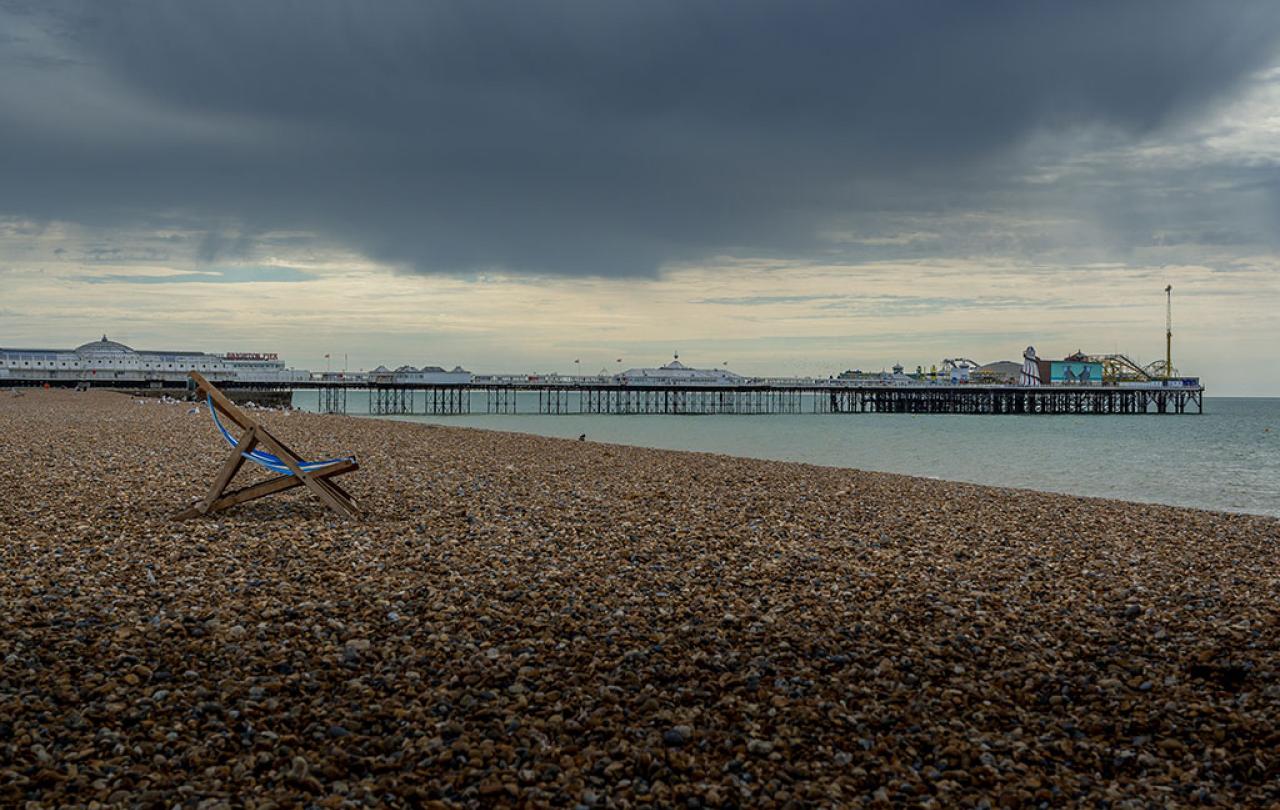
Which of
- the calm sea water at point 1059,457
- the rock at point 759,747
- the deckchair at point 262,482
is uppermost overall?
the deckchair at point 262,482

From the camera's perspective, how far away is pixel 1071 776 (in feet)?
10.9

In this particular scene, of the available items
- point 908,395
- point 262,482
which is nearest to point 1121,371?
point 908,395

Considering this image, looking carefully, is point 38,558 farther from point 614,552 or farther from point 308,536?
point 614,552

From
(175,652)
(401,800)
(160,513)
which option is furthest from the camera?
(160,513)

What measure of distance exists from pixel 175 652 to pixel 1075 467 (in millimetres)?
27217

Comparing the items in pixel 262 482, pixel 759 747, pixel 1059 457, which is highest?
pixel 262 482

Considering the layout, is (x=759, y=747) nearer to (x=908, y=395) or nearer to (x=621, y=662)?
(x=621, y=662)

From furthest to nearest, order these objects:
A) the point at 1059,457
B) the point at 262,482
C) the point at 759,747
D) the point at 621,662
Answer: the point at 1059,457 < the point at 262,482 < the point at 621,662 < the point at 759,747

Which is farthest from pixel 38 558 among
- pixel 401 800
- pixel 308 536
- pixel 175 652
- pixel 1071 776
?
pixel 1071 776

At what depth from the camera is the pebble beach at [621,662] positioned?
10.6 ft

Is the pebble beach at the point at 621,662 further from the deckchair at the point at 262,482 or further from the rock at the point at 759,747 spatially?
the deckchair at the point at 262,482

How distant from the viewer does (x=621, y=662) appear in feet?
14.3

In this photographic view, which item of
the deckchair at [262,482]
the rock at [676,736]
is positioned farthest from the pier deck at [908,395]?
the rock at [676,736]

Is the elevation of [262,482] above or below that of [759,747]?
above
